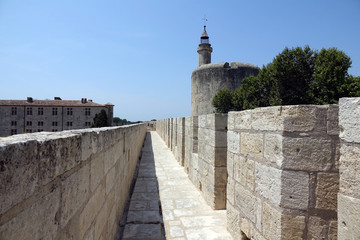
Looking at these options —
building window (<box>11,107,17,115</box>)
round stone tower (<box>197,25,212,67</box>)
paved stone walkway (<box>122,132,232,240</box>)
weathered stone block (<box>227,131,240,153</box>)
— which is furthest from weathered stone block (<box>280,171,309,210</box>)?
building window (<box>11,107,17,115</box>)

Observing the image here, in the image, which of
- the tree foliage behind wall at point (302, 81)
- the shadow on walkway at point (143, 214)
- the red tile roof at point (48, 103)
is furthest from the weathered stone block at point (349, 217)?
the red tile roof at point (48, 103)

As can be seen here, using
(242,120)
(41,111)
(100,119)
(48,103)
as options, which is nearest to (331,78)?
(242,120)

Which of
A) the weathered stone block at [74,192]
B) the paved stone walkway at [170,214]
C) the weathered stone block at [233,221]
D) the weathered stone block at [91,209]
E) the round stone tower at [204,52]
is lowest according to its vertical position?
the paved stone walkway at [170,214]

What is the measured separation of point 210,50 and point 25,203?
32.9 metres

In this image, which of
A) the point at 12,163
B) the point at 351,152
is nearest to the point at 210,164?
the point at 351,152

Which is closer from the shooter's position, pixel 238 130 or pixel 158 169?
pixel 238 130

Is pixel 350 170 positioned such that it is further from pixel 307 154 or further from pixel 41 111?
pixel 41 111

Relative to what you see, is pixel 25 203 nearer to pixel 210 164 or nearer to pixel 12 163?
pixel 12 163

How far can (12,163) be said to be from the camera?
30.4 inches

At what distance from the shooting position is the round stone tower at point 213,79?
1018 inches

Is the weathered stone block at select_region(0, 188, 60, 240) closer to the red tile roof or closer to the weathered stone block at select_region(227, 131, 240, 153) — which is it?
the weathered stone block at select_region(227, 131, 240, 153)

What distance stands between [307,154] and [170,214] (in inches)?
102

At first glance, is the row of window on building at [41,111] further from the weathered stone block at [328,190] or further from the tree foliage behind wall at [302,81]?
the weathered stone block at [328,190]

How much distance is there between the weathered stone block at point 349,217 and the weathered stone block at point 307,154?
1.22 ft
